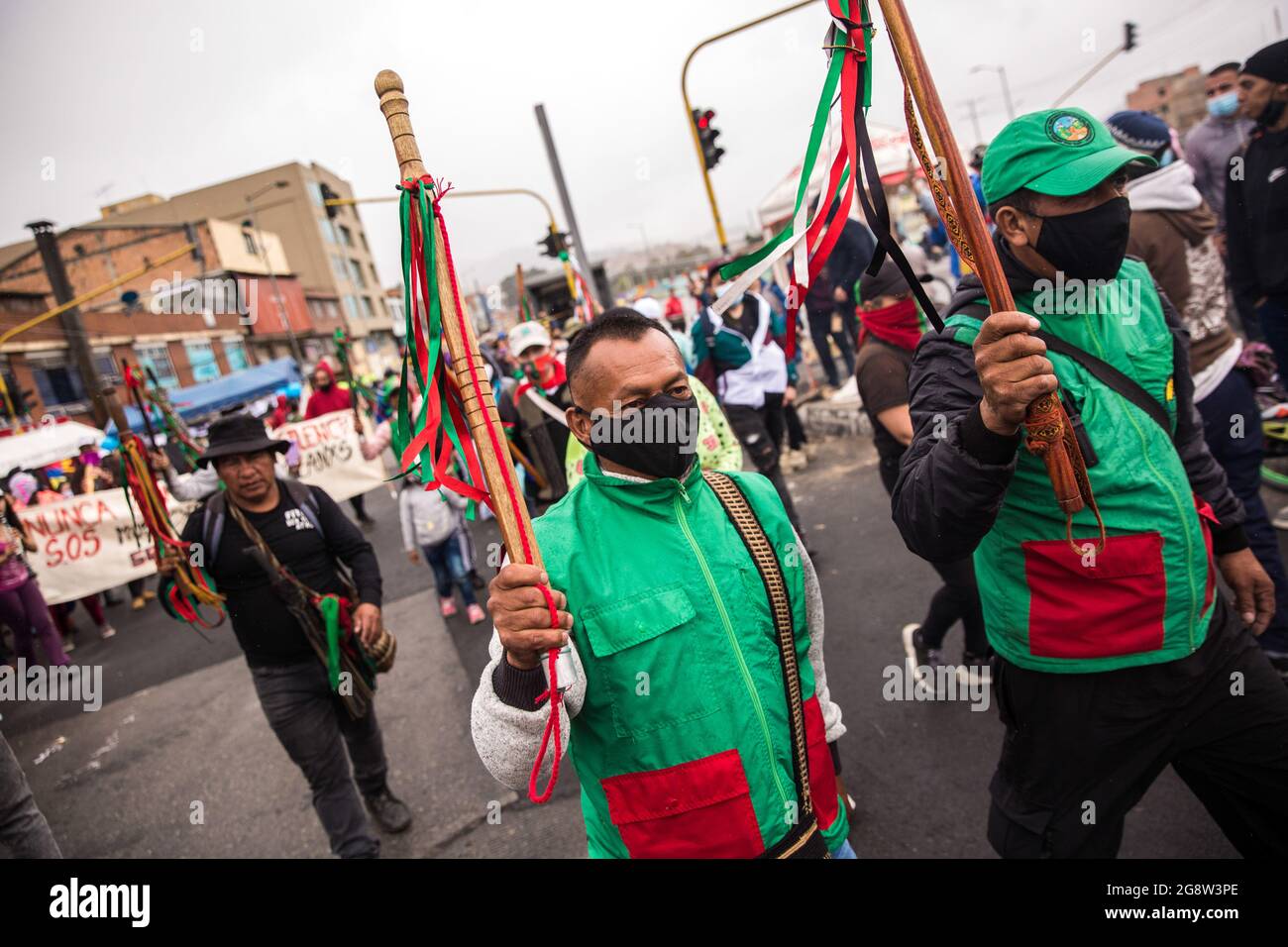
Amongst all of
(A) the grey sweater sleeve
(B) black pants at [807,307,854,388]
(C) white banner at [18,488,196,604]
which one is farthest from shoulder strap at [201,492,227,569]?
(B) black pants at [807,307,854,388]

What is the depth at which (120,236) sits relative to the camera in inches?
1841

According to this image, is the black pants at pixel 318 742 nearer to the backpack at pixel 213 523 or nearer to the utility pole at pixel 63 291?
the backpack at pixel 213 523

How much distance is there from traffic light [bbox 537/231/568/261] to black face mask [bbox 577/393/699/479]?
38.8 feet

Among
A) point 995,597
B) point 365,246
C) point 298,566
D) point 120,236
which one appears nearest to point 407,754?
point 298,566

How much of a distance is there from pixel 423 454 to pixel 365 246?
79.7 meters

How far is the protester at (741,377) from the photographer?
5.39m

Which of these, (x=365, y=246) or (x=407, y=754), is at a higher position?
(x=365, y=246)

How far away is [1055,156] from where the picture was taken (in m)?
1.64

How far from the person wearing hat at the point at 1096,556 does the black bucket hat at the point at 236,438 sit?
110 inches

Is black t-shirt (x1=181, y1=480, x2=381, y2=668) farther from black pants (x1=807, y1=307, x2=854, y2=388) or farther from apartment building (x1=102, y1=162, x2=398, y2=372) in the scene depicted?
apartment building (x1=102, y1=162, x2=398, y2=372)

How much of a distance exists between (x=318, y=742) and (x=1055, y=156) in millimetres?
3517

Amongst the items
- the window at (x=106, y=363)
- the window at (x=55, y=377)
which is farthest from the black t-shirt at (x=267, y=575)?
the window at (x=106, y=363)

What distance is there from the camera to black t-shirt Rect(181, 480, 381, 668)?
3238mm
